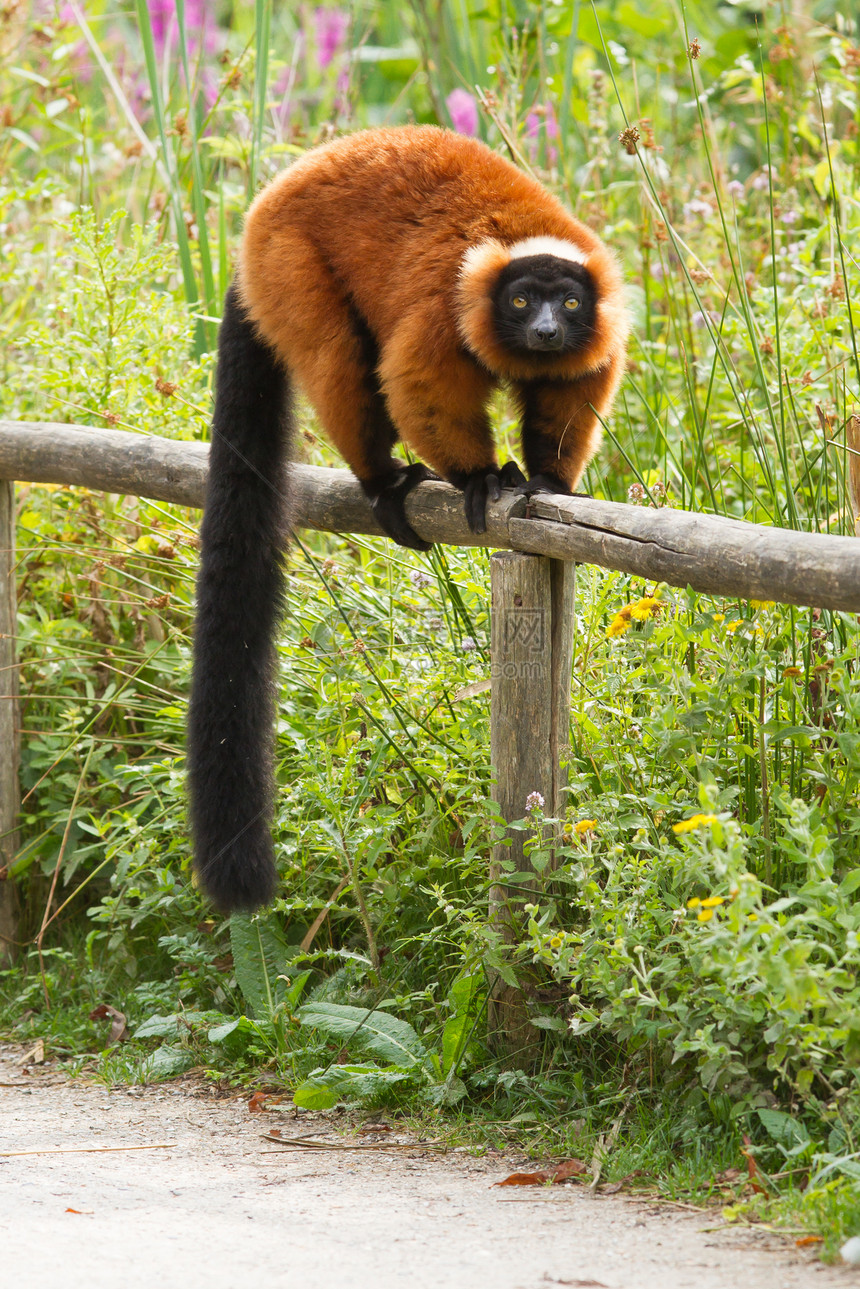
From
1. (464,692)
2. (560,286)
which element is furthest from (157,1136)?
(560,286)

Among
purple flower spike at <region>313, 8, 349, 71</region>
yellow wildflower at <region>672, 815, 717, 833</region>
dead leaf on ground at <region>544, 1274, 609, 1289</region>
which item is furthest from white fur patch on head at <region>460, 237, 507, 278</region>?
purple flower spike at <region>313, 8, 349, 71</region>

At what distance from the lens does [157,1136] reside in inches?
110

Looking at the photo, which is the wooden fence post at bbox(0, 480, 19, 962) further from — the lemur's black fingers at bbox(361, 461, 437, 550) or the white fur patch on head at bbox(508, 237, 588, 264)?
the white fur patch on head at bbox(508, 237, 588, 264)

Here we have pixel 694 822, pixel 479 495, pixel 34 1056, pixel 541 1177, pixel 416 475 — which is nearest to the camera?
pixel 694 822

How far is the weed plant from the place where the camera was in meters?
2.30

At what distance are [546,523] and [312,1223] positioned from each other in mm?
1395

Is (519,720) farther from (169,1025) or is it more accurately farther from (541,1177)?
(169,1025)

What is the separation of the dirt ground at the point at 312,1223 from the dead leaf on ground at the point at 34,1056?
1.52 ft

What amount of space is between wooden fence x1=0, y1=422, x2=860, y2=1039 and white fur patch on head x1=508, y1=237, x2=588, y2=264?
1.96 feet

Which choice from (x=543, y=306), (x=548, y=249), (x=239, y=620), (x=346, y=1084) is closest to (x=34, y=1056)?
(x=346, y=1084)

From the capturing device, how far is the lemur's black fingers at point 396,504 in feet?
10.4

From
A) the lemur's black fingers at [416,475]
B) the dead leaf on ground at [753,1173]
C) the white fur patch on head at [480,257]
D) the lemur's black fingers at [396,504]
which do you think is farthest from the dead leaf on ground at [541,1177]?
the white fur patch on head at [480,257]

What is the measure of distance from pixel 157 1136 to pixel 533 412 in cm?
191

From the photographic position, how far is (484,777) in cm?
314
